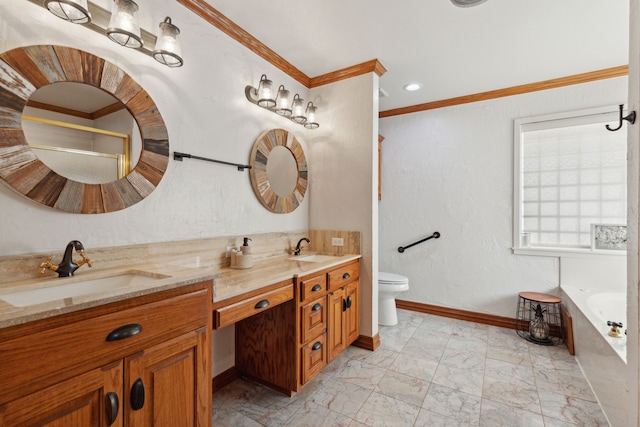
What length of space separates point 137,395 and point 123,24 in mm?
1588

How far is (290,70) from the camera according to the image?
266cm

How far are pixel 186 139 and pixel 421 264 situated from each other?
A: 114 inches

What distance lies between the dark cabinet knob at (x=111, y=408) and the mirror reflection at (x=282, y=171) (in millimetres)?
1735

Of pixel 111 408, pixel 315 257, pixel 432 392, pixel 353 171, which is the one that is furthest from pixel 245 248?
pixel 432 392

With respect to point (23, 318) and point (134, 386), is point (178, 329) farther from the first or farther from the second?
point (23, 318)

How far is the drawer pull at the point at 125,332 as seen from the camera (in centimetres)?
99

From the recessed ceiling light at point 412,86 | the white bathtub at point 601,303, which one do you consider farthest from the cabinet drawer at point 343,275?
the recessed ceiling light at point 412,86

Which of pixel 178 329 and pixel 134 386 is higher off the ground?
pixel 178 329

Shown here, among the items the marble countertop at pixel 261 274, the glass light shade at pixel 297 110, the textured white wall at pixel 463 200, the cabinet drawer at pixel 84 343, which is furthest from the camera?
the textured white wall at pixel 463 200

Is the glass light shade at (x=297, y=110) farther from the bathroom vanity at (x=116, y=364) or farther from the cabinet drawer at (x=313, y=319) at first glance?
the bathroom vanity at (x=116, y=364)

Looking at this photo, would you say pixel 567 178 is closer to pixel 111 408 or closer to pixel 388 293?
pixel 388 293

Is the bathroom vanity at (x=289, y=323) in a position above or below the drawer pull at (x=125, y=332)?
below

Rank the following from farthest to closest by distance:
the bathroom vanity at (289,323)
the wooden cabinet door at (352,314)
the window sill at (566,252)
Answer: the window sill at (566,252) → the wooden cabinet door at (352,314) → the bathroom vanity at (289,323)

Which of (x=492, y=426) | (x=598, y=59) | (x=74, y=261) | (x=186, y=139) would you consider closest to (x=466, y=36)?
(x=598, y=59)
